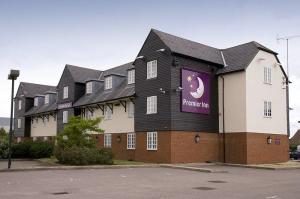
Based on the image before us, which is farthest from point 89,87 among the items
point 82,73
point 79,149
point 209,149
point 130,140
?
point 79,149

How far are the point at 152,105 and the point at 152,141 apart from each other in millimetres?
2675

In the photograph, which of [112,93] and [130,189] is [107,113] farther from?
[130,189]

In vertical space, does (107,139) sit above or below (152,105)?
below

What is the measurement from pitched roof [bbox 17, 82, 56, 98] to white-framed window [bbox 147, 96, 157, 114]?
3067 centimetres

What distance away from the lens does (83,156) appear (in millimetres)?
25344

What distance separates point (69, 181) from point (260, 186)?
25.0 ft

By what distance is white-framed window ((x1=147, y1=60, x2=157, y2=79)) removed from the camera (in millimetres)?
31062

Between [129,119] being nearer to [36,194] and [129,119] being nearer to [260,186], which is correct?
[260,186]

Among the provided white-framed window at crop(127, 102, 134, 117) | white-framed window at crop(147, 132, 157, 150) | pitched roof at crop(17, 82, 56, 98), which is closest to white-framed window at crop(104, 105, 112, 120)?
white-framed window at crop(127, 102, 134, 117)

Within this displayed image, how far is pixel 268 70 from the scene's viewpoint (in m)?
32.8

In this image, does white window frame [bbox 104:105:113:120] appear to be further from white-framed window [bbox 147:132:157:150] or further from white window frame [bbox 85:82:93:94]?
white-framed window [bbox 147:132:157:150]

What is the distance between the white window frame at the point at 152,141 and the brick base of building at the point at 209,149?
295mm

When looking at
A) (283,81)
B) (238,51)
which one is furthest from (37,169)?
(283,81)

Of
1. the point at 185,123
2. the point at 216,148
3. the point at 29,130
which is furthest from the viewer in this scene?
the point at 29,130
